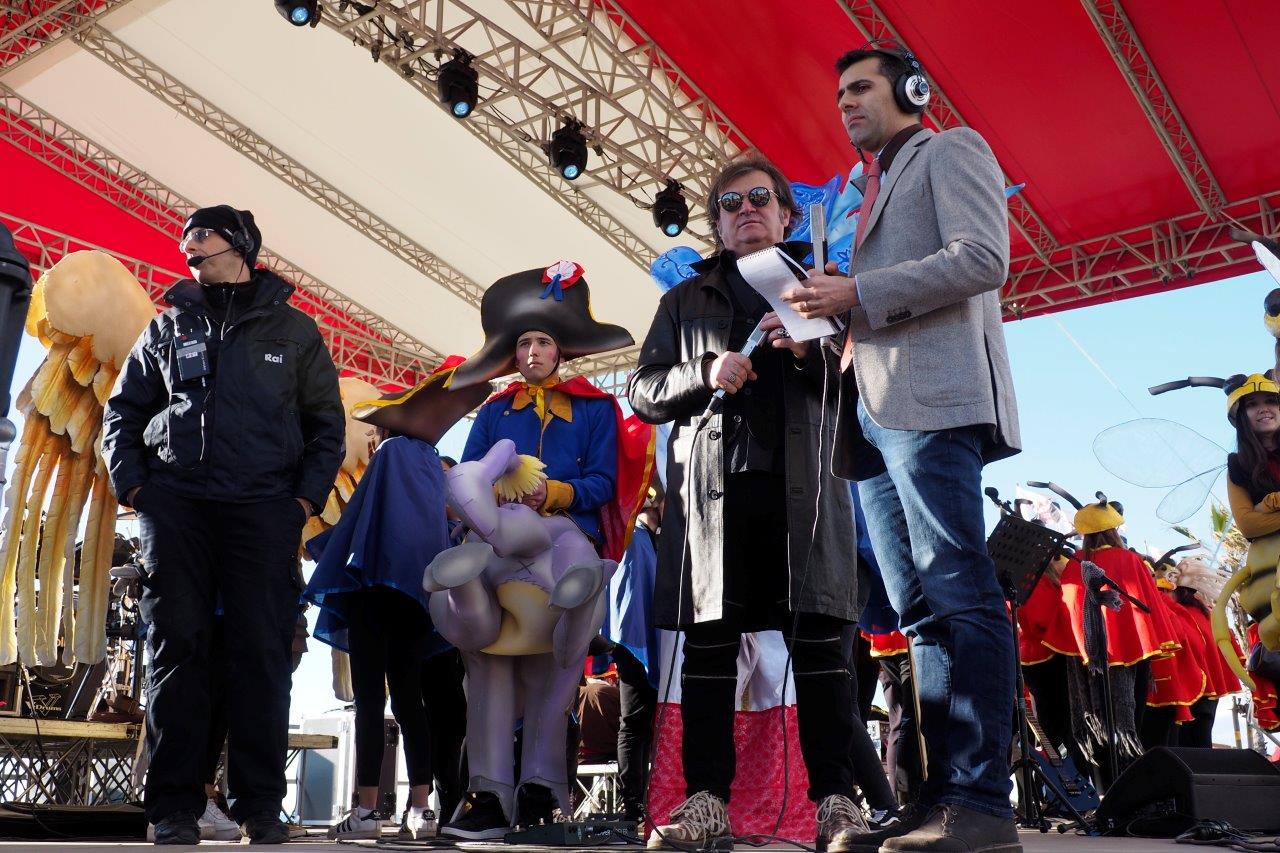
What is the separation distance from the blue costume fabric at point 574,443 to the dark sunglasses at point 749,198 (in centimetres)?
95

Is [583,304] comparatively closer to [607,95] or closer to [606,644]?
[606,644]

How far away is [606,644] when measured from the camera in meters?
4.12

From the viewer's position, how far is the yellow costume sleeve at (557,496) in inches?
141

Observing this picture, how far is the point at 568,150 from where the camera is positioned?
9.82m

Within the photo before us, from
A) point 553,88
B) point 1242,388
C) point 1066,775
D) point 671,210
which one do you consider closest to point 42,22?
point 553,88

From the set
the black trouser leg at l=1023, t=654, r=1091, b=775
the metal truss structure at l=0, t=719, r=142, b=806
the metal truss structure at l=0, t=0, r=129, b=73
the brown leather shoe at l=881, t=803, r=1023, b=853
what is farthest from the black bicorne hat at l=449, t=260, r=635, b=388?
the metal truss structure at l=0, t=0, r=129, b=73

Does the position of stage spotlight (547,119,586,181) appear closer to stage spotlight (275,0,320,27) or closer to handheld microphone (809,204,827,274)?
stage spotlight (275,0,320,27)

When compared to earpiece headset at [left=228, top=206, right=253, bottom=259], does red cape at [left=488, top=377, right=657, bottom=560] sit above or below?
below

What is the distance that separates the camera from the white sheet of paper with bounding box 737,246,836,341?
7.73 feet

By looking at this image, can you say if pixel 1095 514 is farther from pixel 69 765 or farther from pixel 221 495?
pixel 69 765

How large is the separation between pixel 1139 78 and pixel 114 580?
7.65 m

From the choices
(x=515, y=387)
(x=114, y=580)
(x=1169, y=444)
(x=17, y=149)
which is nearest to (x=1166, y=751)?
(x=1169, y=444)

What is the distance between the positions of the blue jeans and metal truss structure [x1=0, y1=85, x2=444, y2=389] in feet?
29.4

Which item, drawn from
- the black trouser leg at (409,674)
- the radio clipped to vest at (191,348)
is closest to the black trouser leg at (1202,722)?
the black trouser leg at (409,674)
